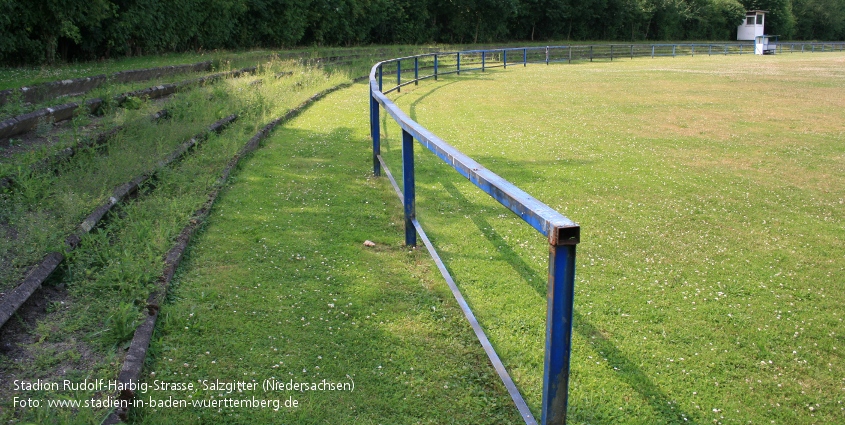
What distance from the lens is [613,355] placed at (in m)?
3.76

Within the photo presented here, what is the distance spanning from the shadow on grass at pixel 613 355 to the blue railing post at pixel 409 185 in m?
0.71

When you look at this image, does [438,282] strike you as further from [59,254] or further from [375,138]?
[375,138]

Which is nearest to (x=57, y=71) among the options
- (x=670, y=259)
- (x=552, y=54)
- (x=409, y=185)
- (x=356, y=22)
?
(x=409, y=185)

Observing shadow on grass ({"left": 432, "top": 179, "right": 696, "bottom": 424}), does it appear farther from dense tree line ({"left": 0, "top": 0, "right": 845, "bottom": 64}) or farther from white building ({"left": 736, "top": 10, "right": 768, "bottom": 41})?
white building ({"left": 736, "top": 10, "right": 768, "bottom": 41})

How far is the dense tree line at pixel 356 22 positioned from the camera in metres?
16.4

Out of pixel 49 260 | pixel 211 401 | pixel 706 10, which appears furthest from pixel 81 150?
pixel 706 10

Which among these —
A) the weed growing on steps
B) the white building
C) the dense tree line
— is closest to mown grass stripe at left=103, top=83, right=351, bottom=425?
the weed growing on steps

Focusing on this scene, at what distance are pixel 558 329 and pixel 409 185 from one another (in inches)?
118

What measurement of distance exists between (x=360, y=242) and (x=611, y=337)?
237 cm

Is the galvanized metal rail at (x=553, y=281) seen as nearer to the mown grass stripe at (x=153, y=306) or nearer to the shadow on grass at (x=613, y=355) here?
the shadow on grass at (x=613, y=355)

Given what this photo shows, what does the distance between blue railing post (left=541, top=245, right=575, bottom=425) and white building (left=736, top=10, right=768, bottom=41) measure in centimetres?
8055

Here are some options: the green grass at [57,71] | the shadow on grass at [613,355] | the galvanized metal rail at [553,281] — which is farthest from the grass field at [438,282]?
the green grass at [57,71]

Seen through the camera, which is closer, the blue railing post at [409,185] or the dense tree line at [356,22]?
the blue railing post at [409,185]

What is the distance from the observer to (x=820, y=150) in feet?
32.2
